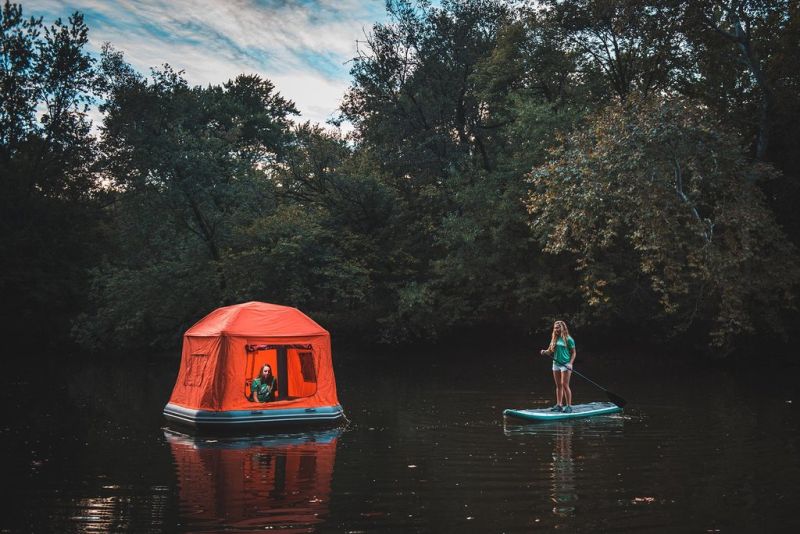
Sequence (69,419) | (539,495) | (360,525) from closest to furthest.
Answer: (360,525) < (539,495) < (69,419)

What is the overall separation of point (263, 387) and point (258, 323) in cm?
134

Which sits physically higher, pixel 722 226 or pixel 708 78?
pixel 708 78

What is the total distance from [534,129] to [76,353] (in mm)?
30985

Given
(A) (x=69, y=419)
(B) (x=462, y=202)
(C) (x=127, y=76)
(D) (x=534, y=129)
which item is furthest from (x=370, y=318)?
(A) (x=69, y=419)

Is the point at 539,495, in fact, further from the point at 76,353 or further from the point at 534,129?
the point at 76,353

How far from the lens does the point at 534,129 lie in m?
28.8

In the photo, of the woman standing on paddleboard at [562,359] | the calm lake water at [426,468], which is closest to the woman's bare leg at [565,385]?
the woman standing on paddleboard at [562,359]

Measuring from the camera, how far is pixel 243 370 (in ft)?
50.4

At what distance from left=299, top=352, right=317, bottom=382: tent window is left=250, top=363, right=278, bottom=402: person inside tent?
103 centimetres

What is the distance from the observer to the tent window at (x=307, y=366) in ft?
55.0

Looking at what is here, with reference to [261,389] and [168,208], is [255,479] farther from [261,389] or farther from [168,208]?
[168,208]

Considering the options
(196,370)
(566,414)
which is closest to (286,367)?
(196,370)

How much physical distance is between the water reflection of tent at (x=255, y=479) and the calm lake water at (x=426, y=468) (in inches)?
1.5

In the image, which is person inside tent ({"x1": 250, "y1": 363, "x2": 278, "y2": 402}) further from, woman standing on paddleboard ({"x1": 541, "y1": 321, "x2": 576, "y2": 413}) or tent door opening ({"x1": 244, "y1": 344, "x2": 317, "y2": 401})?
woman standing on paddleboard ({"x1": 541, "y1": 321, "x2": 576, "y2": 413})
